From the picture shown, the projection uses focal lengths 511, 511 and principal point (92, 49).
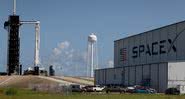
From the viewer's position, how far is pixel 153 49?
12106cm

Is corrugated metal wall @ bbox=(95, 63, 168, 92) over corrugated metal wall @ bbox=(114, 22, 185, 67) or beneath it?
beneath

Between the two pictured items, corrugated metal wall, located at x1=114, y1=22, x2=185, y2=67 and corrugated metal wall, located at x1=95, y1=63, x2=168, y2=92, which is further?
corrugated metal wall, located at x1=114, y1=22, x2=185, y2=67

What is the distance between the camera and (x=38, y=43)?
167000mm

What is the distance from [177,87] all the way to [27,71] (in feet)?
272

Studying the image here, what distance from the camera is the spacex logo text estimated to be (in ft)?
372

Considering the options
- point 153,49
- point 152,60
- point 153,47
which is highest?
point 153,47

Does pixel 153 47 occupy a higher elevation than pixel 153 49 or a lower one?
higher

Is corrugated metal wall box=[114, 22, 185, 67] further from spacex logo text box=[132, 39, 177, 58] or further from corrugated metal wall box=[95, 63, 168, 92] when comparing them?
corrugated metal wall box=[95, 63, 168, 92]

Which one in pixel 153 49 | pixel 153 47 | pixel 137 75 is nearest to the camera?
pixel 137 75

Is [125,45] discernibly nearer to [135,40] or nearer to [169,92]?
[135,40]

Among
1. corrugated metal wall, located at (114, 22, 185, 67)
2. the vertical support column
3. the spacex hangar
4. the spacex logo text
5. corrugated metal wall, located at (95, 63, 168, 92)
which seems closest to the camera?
the spacex hangar

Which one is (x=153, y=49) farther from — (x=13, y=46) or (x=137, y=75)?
(x=13, y=46)

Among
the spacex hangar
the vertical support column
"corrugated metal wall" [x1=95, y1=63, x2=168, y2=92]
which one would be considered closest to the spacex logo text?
the spacex hangar

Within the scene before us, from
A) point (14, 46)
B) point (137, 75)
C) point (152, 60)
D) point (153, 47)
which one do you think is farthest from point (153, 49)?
point (14, 46)
